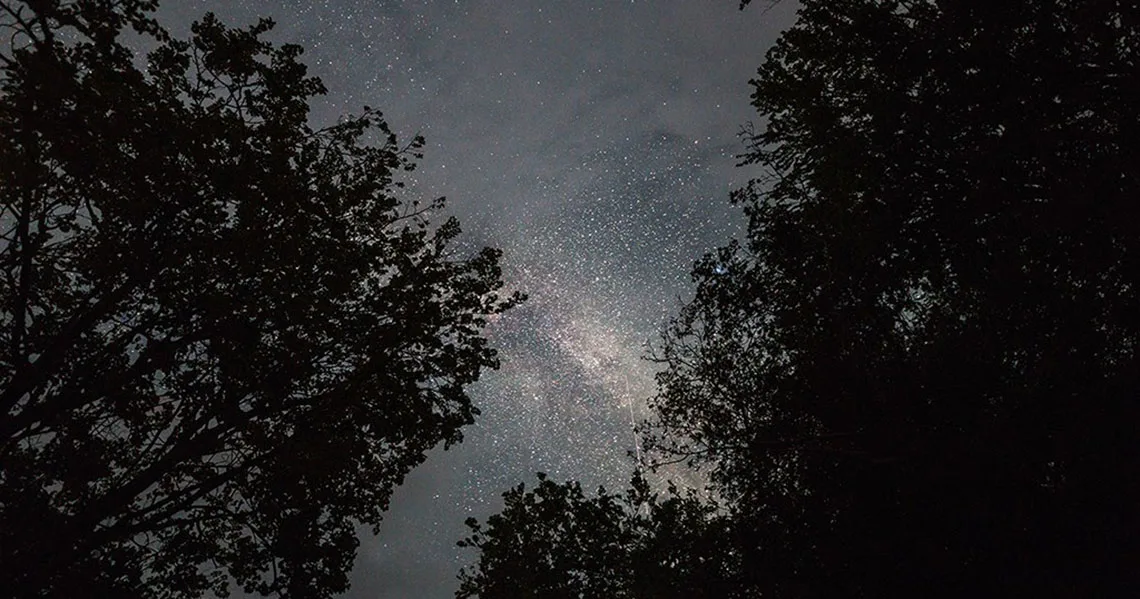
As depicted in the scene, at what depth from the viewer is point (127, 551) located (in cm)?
1001

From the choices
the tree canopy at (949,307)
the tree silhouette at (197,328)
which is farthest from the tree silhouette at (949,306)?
the tree silhouette at (197,328)

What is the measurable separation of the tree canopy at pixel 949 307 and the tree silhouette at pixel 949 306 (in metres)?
0.03

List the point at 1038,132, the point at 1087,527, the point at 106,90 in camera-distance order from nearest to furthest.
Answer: the point at 106,90, the point at 1038,132, the point at 1087,527

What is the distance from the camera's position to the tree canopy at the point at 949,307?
878 centimetres

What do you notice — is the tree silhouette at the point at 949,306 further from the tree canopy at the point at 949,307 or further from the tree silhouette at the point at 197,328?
the tree silhouette at the point at 197,328

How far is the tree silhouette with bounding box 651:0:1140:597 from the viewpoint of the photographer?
8.78 metres

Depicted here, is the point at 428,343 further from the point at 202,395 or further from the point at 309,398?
the point at 202,395

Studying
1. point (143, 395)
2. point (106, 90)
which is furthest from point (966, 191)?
point (143, 395)

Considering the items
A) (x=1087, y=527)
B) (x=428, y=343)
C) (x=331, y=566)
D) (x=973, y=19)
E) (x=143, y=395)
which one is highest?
(x=973, y=19)

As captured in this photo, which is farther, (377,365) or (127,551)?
(377,365)

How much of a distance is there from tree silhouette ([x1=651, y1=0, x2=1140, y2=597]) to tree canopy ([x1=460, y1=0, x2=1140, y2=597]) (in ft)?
0.10

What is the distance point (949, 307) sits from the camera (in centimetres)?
1235

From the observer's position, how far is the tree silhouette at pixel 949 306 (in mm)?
8781

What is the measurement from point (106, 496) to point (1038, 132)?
12.5m
